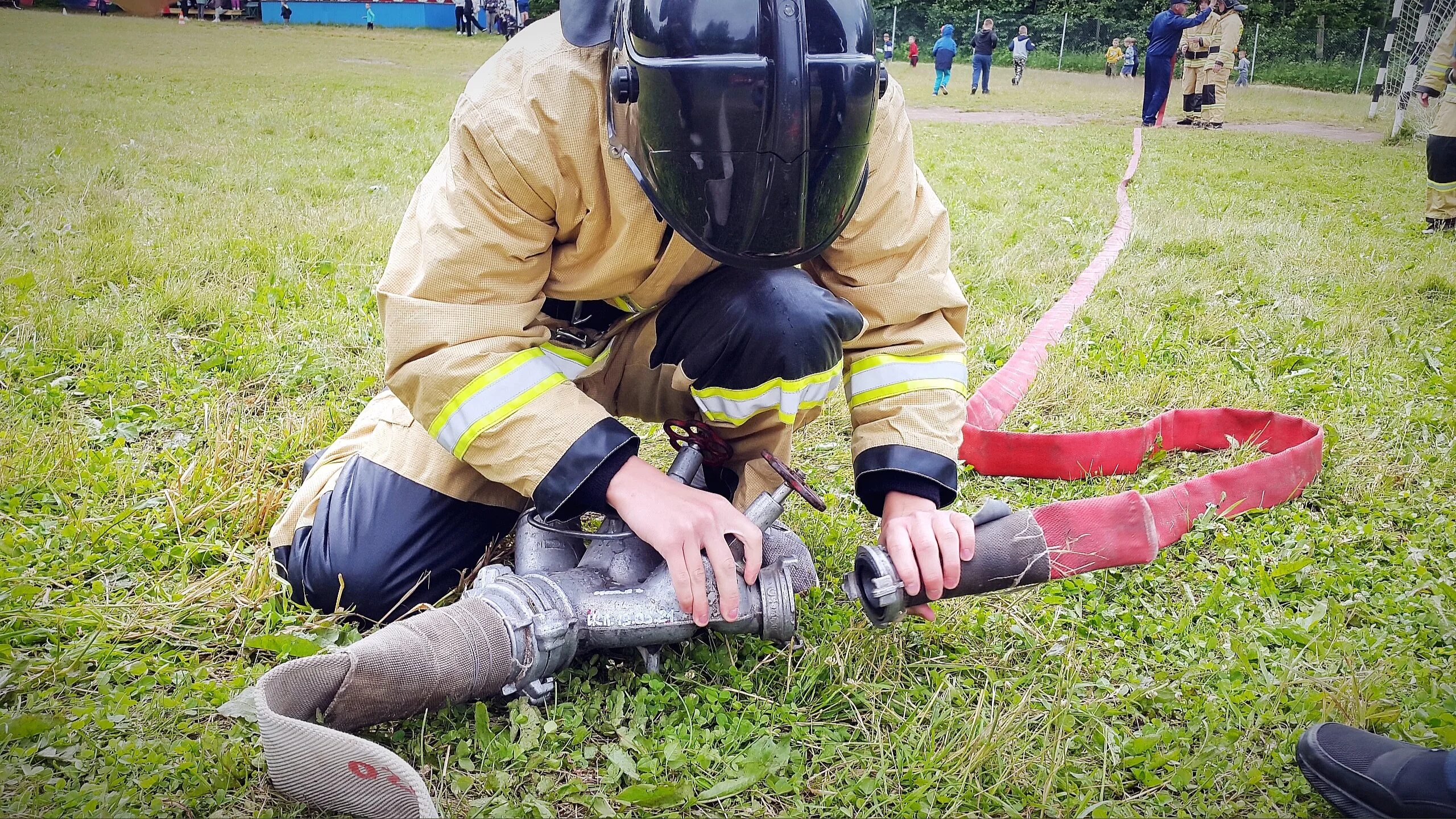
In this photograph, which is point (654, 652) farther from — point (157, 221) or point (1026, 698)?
point (157, 221)

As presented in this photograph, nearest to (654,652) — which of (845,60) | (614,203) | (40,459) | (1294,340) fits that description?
(614,203)

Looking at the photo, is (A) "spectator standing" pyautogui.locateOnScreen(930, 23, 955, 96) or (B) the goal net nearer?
(B) the goal net

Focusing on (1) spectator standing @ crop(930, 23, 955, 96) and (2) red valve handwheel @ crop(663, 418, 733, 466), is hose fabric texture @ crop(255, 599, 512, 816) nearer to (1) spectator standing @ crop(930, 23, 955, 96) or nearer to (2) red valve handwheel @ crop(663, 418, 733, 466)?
(2) red valve handwheel @ crop(663, 418, 733, 466)

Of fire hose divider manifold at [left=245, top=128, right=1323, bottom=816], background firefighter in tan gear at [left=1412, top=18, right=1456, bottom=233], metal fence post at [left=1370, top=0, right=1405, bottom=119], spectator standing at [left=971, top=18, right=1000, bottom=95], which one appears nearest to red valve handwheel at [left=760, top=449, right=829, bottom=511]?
fire hose divider manifold at [left=245, top=128, right=1323, bottom=816]

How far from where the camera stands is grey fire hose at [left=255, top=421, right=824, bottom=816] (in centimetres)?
132

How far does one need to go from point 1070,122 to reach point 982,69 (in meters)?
7.70

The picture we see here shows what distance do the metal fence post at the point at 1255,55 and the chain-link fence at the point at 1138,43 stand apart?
32 mm

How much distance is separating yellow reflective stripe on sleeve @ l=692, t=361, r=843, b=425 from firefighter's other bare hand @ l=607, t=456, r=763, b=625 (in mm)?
289

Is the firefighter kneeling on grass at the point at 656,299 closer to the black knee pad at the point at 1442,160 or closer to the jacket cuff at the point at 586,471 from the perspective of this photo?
the jacket cuff at the point at 586,471

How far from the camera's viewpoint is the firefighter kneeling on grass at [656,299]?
146cm

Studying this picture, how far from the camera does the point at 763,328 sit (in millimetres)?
1730

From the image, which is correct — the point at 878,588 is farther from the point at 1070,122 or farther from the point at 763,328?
the point at 1070,122

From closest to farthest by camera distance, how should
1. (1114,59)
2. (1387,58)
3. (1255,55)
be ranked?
(1387,58) → (1255,55) → (1114,59)

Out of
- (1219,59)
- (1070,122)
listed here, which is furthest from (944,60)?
(1219,59)
